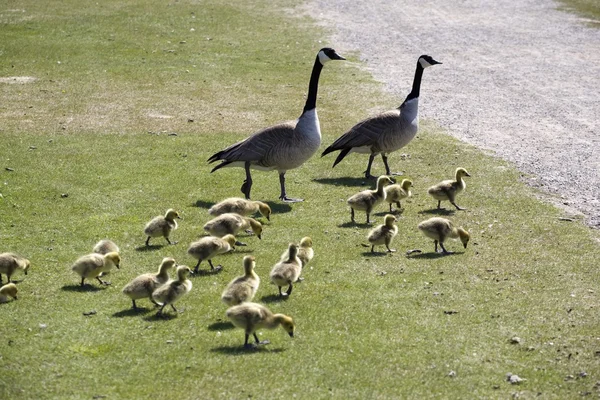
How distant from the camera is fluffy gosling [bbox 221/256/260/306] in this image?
9859mm

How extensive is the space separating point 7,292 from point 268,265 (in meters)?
3.27

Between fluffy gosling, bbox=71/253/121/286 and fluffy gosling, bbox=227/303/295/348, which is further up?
fluffy gosling, bbox=227/303/295/348

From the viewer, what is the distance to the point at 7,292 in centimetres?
1065

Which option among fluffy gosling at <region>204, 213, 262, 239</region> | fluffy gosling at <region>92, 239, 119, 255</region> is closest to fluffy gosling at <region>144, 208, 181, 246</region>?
fluffy gosling at <region>204, 213, 262, 239</region>

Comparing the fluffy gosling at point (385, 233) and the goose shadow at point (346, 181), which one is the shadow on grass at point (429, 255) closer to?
the fluffy gosling at point (385, 233)

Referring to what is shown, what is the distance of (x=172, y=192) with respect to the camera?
15.3m

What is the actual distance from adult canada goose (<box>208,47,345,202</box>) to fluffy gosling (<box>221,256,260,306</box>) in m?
4.69

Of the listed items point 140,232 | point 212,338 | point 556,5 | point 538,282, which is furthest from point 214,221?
point 556,5

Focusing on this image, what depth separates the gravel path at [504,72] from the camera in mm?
17359

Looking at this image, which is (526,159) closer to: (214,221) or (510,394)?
(214,221)

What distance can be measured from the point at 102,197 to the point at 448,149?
22.8ft

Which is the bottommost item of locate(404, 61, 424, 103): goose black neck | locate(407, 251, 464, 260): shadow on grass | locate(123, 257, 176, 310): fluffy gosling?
locate(407, 251, 464, 260): shadow on grass

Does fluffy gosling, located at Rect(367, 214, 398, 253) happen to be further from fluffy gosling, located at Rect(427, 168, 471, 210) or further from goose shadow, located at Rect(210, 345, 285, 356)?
goose shadow, located at Rect(210, 345, 285, 356)

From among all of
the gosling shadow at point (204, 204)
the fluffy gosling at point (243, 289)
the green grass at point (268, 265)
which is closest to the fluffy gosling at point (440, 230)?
the green grass at point (268, 265)
